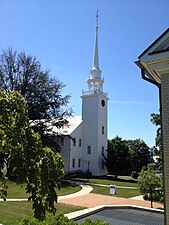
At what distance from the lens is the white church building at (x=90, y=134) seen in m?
39.3

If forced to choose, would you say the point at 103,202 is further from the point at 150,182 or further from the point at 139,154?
the point at 139,154

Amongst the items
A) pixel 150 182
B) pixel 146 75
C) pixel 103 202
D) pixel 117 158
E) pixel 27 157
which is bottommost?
pixel 103 202

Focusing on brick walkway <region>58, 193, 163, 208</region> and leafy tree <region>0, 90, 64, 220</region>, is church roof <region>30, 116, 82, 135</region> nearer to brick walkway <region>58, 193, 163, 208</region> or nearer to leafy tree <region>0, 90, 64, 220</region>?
brick walkway <region>58, 193, 163, 208</region>

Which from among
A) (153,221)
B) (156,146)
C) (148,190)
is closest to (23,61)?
(156,146)

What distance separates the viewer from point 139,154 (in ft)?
218

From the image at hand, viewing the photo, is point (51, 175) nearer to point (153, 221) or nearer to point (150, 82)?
point (150, 82)

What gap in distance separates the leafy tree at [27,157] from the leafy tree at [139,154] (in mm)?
53375

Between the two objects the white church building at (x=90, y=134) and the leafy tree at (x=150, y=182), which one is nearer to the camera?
the leafy tree at (x=150, y=182)

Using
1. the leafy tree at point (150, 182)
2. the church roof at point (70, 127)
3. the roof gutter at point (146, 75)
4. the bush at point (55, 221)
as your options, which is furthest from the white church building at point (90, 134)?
the roof gutter at point (146, 75)

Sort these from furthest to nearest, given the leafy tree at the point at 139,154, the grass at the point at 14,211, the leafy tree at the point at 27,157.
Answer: the leafy tree at the point at 139,154
the grass at the point at 14,211
the leafy tree at the point at 27,157

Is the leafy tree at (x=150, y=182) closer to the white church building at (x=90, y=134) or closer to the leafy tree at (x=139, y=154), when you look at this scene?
the white church building at (x=90, y=134)

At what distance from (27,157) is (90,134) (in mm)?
36460

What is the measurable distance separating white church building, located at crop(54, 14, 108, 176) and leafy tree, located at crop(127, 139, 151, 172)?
18.1 m

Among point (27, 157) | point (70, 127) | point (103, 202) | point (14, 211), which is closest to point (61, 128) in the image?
point (70, 127)
